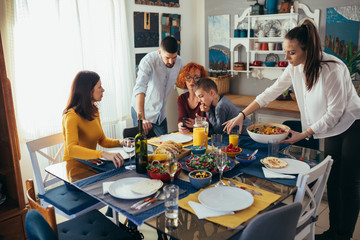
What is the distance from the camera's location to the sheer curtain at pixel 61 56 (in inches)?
111

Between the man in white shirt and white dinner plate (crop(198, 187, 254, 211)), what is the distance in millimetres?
1563

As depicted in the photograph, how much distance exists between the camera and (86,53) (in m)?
3.27

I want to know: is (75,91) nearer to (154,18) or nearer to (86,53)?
(86,53)

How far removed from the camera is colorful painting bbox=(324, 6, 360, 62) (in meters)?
3.31

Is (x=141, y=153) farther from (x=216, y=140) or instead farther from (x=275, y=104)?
(x=275, y=104)

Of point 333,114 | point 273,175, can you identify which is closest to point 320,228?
point 333,114

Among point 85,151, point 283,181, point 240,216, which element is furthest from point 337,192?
point 85,151

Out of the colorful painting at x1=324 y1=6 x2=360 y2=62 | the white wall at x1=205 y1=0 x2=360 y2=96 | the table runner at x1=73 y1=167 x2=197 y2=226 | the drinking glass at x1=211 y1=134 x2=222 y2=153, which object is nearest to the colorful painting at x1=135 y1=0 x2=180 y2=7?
the white wall at x1=205 y1=0 x2=360 y2=96

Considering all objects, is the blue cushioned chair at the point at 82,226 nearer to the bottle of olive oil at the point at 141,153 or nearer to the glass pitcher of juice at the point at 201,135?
the bottle of olive oil at the point at 141,153

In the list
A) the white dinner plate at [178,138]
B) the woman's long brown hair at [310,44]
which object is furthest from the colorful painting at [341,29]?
the white dinner plate at [178,138]

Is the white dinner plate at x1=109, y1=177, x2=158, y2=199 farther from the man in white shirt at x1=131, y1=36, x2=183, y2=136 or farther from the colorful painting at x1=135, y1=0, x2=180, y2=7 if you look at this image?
the colorful painting at x1=135, y1=0, x2=180, y2=7

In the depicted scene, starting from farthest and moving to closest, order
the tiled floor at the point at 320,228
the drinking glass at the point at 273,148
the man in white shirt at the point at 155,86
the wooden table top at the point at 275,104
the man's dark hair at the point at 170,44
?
1. the wooden table top at the point at 275,104
2. the man in white shirt at the point at 155,86
3. the man's dark hair at the point at 170,44
4. the tiled floor at the point at 320,228
5. the drinking glass at the point at 273,148

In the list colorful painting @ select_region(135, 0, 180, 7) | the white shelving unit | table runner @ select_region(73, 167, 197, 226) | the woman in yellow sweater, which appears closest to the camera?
table runner @ select_region(73, 167, 197, 226)

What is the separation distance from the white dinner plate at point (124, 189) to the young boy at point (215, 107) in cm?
105
